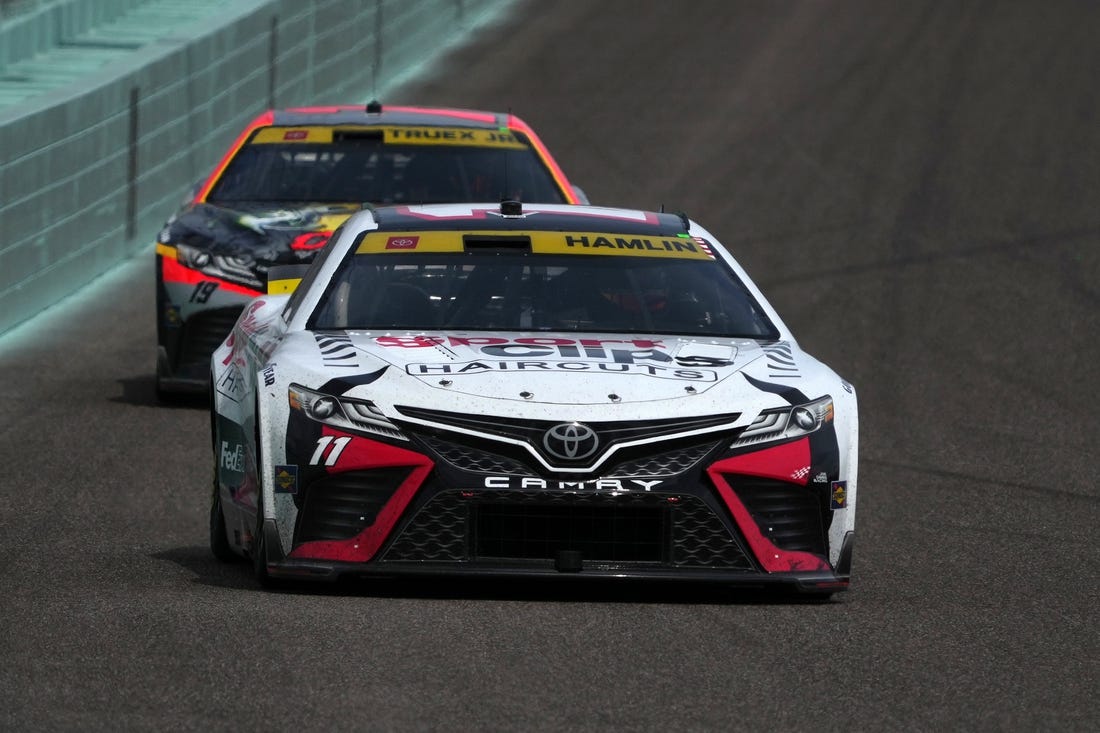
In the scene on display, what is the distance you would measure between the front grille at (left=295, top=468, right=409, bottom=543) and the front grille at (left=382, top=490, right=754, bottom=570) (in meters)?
0.12

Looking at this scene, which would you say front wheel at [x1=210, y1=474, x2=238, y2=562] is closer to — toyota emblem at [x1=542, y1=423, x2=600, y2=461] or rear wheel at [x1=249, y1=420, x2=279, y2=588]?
rear wheel at [x1=249, y1=420, x2=279, y2=588]

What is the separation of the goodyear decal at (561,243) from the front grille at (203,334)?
3.54m

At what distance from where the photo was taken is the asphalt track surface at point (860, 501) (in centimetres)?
562

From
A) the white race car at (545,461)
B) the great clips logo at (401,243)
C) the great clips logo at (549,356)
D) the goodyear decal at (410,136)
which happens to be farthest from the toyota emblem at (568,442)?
the goodyear decal at (410,136)

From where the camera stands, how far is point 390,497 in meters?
6.70

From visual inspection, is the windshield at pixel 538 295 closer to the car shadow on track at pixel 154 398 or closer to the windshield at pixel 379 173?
the car shadow on track at pixel 154 398

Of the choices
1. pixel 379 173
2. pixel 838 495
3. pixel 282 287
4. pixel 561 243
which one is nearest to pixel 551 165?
pixel 379 173

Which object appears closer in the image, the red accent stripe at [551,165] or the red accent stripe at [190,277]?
the red accent stripe at [190,277]

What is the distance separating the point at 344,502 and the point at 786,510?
137 cm

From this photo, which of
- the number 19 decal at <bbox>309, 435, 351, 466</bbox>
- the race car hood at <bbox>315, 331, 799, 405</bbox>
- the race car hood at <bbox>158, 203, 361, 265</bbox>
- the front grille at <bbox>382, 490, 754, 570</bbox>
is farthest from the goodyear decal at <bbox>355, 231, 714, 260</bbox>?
the race car hood at <bbox>158, 203, 361, 265</bbox>

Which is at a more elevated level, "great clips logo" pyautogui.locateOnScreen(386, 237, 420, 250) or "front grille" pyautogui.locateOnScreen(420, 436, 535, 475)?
"great clips logo" pyautogui.locateOnScreen(386, 237, 420, 250)

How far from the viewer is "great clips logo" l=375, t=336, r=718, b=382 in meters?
6.92

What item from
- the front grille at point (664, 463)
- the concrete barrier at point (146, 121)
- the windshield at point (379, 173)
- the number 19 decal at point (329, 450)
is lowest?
the concrete barrier at point (146, 121)

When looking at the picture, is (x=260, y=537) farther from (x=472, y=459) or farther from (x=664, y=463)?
(x=664, y=463)
